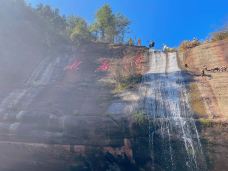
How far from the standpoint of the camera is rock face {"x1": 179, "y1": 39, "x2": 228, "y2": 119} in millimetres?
14953

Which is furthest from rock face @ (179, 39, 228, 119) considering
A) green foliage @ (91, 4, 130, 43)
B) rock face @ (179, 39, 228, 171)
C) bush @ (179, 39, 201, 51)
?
green foliage @ (91, 4, 130, 43)

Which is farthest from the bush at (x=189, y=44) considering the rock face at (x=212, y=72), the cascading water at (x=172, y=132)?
the cascading water at (x=172, y=132)

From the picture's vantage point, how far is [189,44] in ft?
78.1

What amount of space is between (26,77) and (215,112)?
13.2 metres

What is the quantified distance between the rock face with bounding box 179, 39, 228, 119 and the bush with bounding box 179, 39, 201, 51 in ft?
3.60

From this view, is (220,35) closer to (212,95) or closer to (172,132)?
(212,95)

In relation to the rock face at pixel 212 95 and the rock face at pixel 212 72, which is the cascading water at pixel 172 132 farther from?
the rock face at pixel 212 72

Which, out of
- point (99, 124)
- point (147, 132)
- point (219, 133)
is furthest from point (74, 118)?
Result: point (219, 133)

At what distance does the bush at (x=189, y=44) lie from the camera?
23622 mm

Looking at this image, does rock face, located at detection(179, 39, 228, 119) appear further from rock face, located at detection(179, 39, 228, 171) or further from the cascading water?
the cascading water

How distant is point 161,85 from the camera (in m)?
17.6

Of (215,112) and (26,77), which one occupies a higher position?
(26,77)

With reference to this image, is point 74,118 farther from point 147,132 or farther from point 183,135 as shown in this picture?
point 183,135

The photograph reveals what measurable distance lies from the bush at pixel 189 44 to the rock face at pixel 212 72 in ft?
3.60
